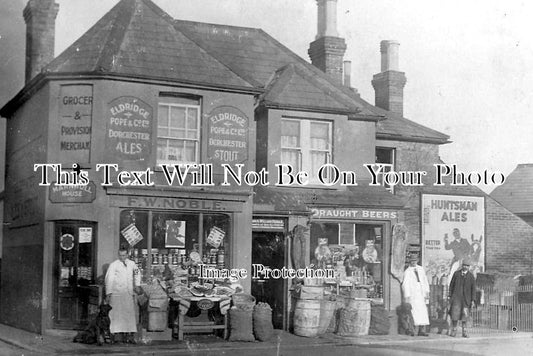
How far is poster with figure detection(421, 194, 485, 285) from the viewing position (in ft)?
77.9

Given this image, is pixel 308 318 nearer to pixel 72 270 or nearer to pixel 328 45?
pixel 72 270

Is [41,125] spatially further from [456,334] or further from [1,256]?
[456,334]

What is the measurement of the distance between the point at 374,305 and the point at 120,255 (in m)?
7.05

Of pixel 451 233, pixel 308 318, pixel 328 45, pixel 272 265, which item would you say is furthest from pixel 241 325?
pixel 328 45

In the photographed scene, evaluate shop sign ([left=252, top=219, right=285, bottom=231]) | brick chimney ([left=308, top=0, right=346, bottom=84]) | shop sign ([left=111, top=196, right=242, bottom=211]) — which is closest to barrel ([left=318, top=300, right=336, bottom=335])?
shop sign ([left=252, top=219, right=285, bottom=231])

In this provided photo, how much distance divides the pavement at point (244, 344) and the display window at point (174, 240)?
1877 mm

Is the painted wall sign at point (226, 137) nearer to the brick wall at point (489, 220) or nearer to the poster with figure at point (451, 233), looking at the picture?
the brick wall at point (489, 220)

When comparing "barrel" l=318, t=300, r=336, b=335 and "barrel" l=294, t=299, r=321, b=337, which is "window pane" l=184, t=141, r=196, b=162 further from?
"barrel" l=318, t=300, r=336, b=335

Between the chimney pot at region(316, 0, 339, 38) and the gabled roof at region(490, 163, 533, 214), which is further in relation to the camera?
the gabled roof at region(490, 163, 533, 214)

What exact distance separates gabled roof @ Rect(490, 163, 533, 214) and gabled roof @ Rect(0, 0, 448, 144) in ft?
62.3

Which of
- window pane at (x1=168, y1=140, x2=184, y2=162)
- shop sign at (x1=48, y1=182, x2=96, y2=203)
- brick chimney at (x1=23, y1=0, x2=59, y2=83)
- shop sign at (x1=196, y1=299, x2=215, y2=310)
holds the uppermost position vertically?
brick chimney at (x1=23, y1=0, x2=59, y2=83)

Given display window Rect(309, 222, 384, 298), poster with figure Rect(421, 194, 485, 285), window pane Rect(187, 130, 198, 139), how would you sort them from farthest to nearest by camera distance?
poster with figure Rect(421, 194, 485, 285), display window Rect(309, 222, 384, 298), window pane Rect(187, 130, 198, 139)

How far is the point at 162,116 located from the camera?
1791 cm

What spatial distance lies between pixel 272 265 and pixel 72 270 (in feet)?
17.2
